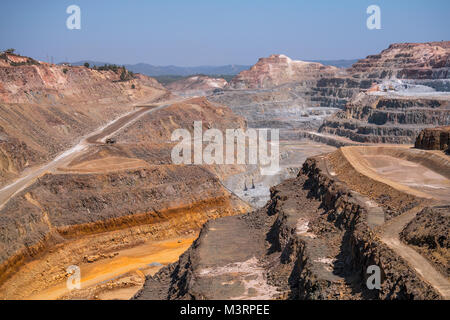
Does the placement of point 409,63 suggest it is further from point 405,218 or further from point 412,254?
point 412,254

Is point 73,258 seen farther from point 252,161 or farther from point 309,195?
point 252,161

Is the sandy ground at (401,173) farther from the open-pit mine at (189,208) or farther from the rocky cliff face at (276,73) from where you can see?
the rocky cliff face at (276,73)

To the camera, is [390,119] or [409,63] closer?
[390,119]

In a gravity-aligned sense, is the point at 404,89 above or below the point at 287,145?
above

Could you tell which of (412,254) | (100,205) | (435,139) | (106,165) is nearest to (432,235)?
(412,254)

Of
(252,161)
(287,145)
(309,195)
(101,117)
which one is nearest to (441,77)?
(287,145)

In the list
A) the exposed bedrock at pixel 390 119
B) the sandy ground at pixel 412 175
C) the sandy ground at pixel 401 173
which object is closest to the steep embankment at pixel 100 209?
the sandy ground at pixel 401 173

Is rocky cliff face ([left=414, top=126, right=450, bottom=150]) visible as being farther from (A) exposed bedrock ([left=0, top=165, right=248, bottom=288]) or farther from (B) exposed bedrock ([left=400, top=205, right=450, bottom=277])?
(B) exposed bedrock ([left=400, top=205, right=450, bottom=277])
